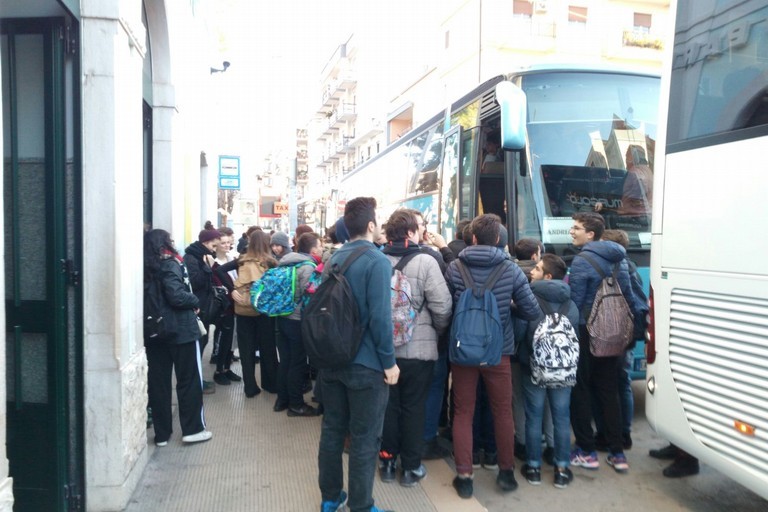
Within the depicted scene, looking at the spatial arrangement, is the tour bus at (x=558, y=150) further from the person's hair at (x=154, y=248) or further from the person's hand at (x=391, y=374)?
the person's hair at (x=154, y=248)

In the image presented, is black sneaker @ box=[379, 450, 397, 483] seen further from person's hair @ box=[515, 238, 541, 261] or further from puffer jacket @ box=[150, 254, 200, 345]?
person's hair @ box=[515, 238, 541, 261]

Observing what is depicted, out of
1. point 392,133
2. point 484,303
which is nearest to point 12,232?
point 484,303

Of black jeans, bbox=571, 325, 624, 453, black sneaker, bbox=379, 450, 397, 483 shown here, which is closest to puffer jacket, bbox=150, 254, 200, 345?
black sneaker, bbox=379, 450, 397, 483

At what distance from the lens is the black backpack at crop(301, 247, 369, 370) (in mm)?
3445

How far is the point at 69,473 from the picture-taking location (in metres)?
3.82

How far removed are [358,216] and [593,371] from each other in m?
2.46

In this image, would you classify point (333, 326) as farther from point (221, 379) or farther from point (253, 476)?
point (221, 379)

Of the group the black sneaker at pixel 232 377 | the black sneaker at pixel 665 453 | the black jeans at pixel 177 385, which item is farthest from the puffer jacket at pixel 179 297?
the black sneaker at pixel 665 453

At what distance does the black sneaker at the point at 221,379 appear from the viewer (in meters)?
7.29

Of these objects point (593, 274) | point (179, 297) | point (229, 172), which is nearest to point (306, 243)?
point (179, 297)

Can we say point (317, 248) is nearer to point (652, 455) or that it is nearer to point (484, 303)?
point (484, 303)

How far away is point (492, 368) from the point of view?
4184 millimetres

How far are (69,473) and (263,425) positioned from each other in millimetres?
2112

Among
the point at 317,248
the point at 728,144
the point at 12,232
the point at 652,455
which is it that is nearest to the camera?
the point at 728,144
